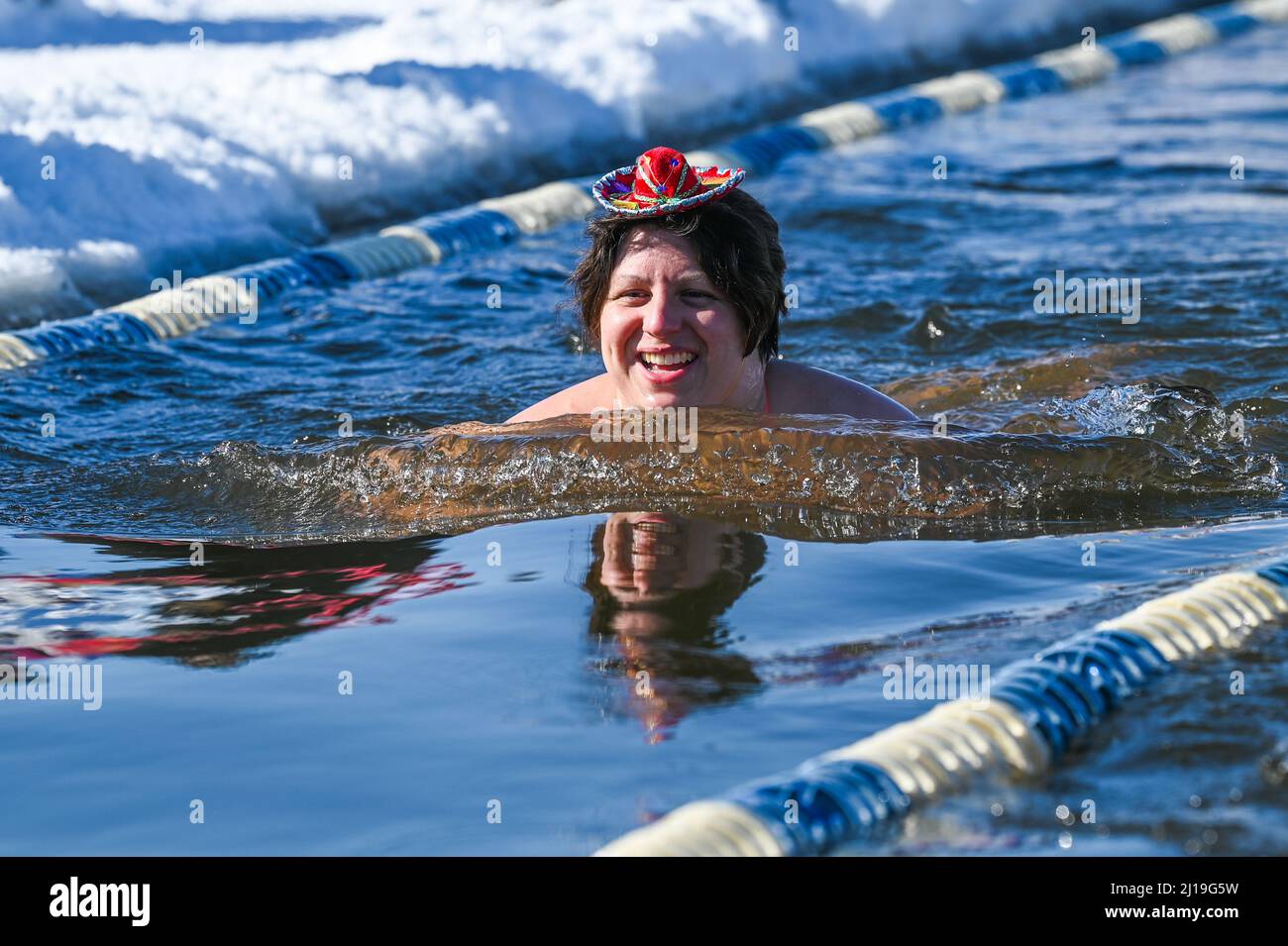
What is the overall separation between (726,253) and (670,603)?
1143 mm

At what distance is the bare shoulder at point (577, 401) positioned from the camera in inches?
182

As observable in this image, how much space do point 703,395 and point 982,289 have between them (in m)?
2.99

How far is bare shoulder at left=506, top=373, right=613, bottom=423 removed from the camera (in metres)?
4.62

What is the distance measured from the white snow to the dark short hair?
3.56 m

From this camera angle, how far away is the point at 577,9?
1172 cm

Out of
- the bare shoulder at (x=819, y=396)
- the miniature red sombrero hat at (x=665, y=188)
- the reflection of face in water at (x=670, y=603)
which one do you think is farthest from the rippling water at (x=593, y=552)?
the miniature red sombrero hat at (x=665, y=188)

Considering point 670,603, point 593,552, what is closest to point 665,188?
point 593,552

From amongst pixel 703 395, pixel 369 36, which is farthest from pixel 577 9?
pixel 703 395

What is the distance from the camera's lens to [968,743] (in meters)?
2.61

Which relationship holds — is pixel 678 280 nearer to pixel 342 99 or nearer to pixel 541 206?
pixel 541 206

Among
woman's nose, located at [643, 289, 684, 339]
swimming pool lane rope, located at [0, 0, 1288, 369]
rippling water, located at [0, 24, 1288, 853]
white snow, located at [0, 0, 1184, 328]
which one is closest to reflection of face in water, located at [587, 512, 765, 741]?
rippling water, located at [0, 24, 1288, 853]

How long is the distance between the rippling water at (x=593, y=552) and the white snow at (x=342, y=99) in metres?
1.07

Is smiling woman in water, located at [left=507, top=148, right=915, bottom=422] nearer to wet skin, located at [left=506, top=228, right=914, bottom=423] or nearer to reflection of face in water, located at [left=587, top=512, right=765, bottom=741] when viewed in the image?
wet skin, located at [left=506, top=228, right=914, bottom=423]
